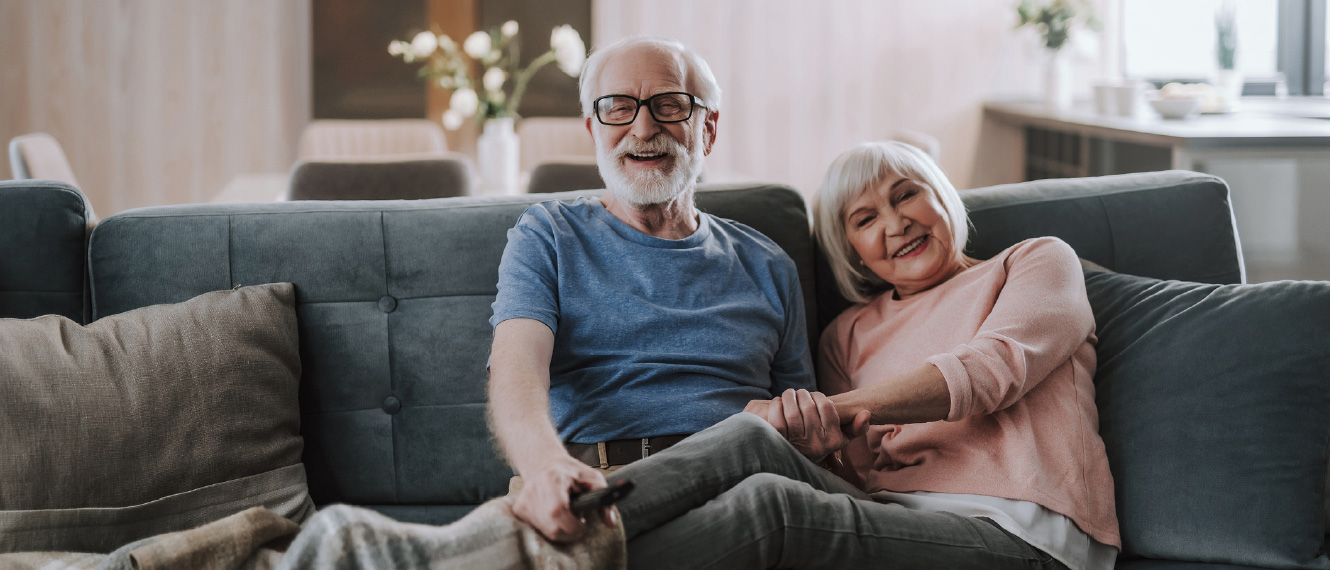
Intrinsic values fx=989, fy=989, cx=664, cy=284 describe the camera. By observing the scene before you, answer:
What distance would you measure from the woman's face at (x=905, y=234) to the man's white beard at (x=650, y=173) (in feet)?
0.95

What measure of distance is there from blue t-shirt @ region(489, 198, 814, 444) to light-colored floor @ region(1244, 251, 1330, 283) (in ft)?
6.97

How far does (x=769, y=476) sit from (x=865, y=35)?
388 cm

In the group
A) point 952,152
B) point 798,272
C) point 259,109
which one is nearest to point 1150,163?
point 952,152

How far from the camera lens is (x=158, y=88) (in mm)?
4387

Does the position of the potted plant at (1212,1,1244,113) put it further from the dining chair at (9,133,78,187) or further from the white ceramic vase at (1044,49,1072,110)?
the dining chair at (9,133,78,187)

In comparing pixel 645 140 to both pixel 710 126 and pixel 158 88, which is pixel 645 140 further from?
pixel 158 88

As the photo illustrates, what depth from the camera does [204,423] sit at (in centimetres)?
139

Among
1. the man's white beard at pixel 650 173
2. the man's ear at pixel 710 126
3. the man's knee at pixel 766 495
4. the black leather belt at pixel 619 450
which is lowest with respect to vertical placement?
the black leather belt at pixel 619 450

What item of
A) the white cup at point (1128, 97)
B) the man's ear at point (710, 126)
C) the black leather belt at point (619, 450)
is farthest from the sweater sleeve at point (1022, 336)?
the white cup at point (1128, 97)

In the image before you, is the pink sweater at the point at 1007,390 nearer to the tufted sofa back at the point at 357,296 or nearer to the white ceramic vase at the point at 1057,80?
the tufted sofa back at the point at 357,296

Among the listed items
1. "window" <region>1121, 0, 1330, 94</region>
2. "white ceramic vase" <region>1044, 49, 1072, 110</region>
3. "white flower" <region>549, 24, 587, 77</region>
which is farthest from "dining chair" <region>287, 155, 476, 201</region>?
"window" <region>1121, 0, 1330, 94</region>

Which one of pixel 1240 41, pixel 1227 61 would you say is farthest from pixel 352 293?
pixel 1240 41

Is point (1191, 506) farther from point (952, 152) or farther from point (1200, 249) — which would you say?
point (952, 152)

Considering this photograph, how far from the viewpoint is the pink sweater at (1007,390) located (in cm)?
134
